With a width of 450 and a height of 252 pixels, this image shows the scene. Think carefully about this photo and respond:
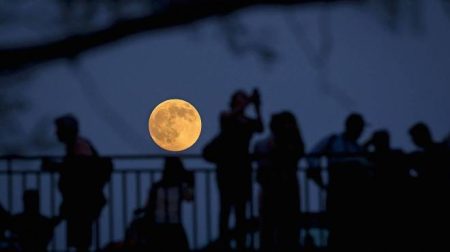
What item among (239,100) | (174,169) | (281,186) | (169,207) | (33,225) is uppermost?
(239,100)

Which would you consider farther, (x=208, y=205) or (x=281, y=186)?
(x=208, y=205)

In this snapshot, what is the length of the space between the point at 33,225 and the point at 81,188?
1.77ft

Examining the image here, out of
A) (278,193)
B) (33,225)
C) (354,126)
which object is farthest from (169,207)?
(354,126)

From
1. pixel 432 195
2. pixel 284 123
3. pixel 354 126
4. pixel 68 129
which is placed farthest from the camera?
pixel 354 126

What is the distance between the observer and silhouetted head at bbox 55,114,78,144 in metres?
6.72

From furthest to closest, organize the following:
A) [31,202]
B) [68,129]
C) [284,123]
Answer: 1. [284,123]
2. [31,202]
3. [68,129]

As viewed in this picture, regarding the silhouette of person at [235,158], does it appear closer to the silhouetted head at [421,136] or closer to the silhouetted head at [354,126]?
the silhouetted head at [354,126]

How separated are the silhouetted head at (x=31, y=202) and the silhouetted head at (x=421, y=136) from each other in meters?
3.20

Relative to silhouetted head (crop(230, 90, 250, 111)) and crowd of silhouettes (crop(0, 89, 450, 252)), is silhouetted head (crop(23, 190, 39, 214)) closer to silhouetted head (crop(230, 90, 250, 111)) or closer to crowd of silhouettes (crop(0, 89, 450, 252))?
crowd of silhouettes (crop(0, 89, 450, 252))

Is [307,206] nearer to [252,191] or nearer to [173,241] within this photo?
[252,191]

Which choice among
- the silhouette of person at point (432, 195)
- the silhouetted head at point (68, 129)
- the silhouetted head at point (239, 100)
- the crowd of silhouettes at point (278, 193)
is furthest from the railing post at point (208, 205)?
the silhouette of person at point (432, 195)

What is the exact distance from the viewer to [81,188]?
727cm

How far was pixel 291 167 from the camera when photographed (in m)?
7.43

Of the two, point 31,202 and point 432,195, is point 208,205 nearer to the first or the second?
point 31,202
